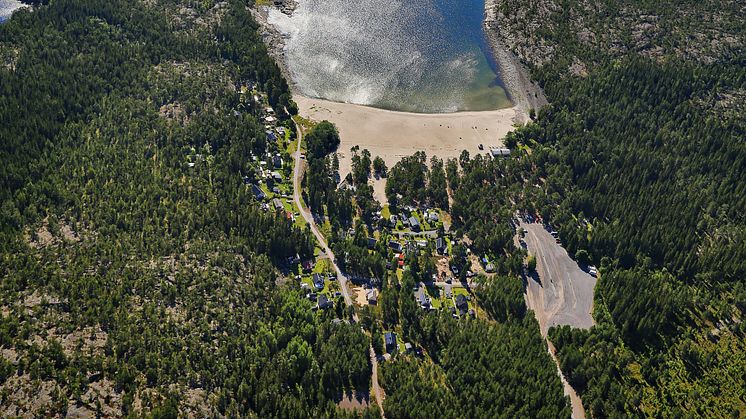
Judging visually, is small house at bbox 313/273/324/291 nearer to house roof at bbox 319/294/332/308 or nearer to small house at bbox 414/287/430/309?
house roof at bbox 319/294/332/308

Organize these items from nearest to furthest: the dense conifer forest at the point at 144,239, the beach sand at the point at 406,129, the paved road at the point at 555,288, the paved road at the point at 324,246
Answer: the dense conifer forest at the point at 144,239 → the paved road at the point at 324,246 → the paved road at the point at 555,288 → the beach sand at the point at 406,129

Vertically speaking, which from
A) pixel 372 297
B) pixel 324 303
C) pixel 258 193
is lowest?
pixel 372 297

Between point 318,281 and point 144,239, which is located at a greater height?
point 144,239

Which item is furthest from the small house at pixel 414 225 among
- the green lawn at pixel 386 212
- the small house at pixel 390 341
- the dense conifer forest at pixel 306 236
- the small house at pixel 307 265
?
the small house at pixel 390 341

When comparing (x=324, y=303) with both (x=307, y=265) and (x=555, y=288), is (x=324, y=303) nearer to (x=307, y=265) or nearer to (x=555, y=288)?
(x=307, y=265)

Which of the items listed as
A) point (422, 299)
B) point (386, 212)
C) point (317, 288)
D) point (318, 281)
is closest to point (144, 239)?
point (318, 281)

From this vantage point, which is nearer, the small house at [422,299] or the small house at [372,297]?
the small house at [372,297]

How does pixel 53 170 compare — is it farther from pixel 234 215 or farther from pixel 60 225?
pixel 234 215

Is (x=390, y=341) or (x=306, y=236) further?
(x=306, y=236)

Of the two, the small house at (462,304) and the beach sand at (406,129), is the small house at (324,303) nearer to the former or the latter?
the small house at (462,304)
